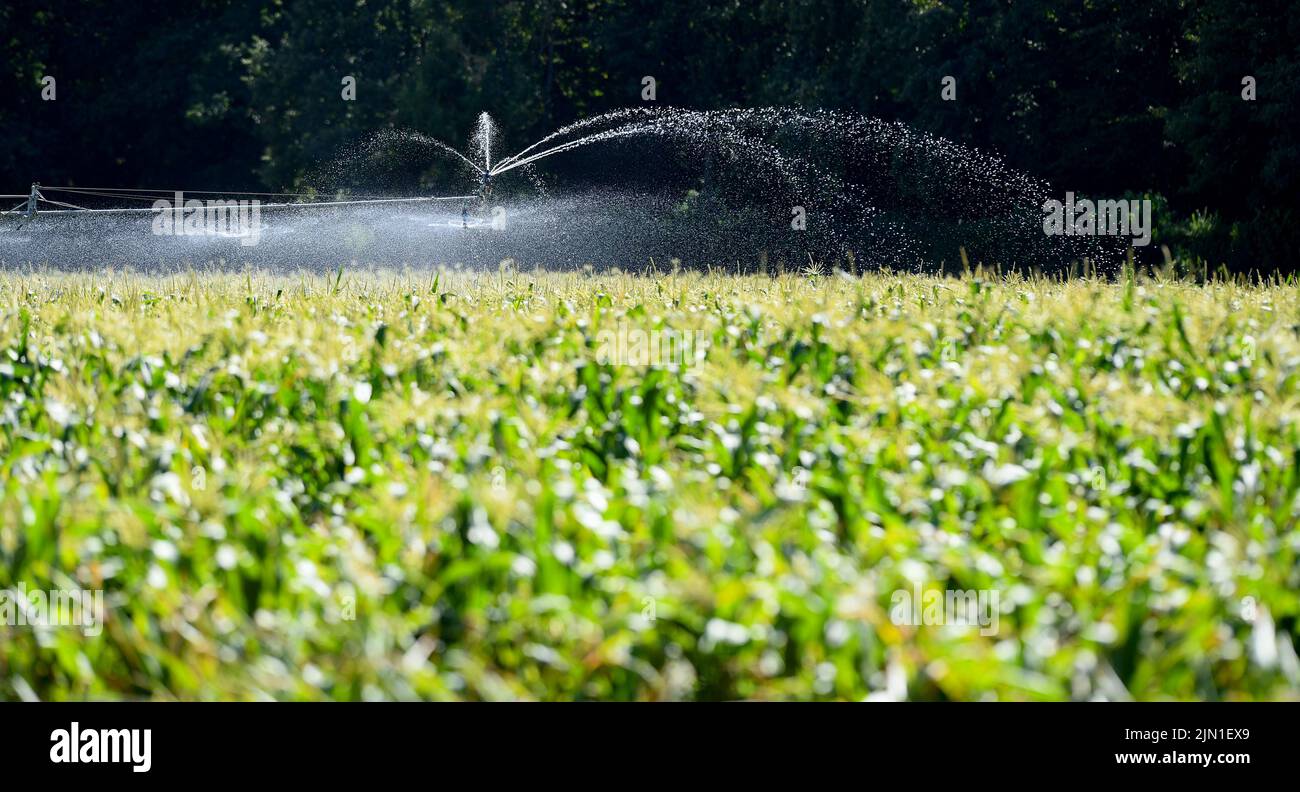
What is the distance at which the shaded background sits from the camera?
3147 centimetres

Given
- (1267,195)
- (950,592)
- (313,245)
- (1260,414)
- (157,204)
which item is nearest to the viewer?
(950,592)

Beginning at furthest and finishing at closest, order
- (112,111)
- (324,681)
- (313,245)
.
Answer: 1. (112,111)
2. (313,245)
3. (324,681)

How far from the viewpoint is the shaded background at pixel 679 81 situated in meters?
31.5

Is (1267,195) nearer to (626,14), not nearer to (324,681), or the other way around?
(626,14)

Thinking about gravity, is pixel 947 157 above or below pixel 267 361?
above

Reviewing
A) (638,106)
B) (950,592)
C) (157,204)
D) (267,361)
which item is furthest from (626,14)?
(950,592)

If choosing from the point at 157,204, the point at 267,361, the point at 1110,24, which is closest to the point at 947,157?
the point at 1110,24

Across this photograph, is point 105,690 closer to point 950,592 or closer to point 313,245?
point 950,592

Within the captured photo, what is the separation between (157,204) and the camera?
1916 inches

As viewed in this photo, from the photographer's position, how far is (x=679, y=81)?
51031 millimetres

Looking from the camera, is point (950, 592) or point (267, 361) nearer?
point (950, 592)
